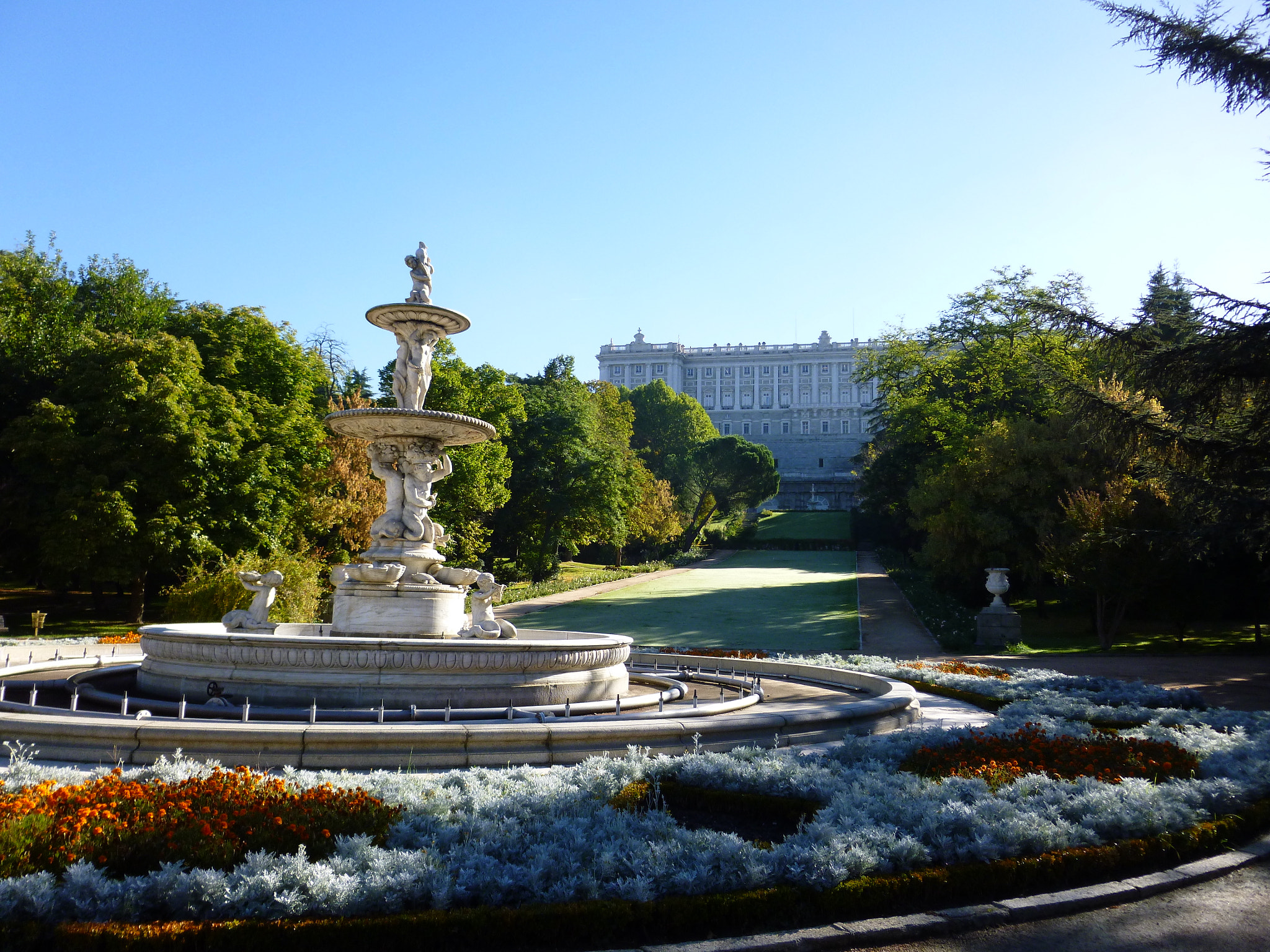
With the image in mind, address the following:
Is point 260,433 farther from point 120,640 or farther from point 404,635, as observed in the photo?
point 404,635

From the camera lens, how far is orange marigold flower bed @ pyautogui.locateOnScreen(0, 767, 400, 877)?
4398mm

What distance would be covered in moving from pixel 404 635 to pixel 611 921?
741cm

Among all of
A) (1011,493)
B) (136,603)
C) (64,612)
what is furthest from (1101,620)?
(64,612)

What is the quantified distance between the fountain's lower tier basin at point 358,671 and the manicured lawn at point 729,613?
43.3 feet

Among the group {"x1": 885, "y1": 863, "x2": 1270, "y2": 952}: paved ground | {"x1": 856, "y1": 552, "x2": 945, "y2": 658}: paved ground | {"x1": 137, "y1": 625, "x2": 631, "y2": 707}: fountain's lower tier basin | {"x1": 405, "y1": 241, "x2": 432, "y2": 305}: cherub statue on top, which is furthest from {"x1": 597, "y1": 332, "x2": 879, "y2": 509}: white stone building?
{"x1": 885, "y1": 863, "x2": 1270, "y2": 952}: paved ground

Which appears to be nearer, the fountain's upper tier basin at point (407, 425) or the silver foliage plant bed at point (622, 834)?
the silver foliage plant bed at point (622, 834)

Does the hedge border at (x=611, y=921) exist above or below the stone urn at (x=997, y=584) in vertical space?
below

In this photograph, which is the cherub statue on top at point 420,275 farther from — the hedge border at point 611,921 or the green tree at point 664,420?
the green tree at point 664,420

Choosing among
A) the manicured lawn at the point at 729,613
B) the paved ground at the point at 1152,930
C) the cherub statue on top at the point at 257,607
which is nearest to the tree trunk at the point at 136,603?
the manicured lawn at the point at 729,613

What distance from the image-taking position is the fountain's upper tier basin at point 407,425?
11297 millimetres

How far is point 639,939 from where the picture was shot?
13.5 ft

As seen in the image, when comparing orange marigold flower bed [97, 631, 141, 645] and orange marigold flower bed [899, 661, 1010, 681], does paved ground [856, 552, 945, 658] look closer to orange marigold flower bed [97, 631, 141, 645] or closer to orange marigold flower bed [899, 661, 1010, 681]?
orange marigold flower bed [899, 661, 1010, 681]

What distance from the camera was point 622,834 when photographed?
16.8 feet

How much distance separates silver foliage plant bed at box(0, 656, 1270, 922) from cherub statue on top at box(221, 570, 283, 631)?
4.62 m
